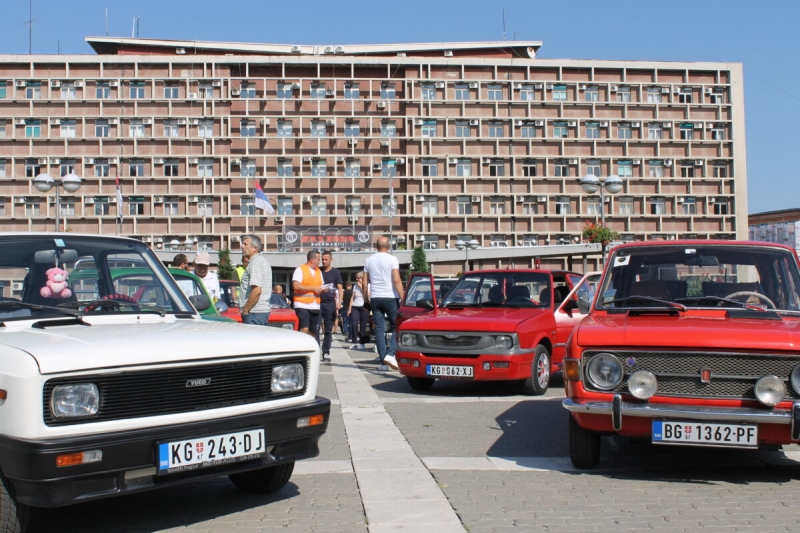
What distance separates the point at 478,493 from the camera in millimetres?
5680

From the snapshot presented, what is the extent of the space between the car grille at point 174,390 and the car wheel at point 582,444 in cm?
229

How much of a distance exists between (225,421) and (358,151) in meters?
74.3

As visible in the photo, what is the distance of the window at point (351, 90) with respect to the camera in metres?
77.8

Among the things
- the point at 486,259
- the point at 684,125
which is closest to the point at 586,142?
the point at 684,125

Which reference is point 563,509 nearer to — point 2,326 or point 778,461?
point 778,461

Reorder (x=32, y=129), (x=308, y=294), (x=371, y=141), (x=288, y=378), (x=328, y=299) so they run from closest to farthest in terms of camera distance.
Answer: (x=288, y=378) → (x=308, y=294) → (x=328, y=299) → (x=32, y=129) → (x=371, y=141)

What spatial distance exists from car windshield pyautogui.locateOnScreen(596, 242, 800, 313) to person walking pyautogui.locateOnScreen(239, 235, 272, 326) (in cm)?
489

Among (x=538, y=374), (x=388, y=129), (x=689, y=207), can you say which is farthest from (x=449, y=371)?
(x=689, y=207)

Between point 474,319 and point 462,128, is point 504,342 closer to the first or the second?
point 474,319

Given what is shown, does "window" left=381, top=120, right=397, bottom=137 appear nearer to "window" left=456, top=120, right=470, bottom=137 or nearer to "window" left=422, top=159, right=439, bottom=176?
"window" left=422, top=159, right=439, bottom=176

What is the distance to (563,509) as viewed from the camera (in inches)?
207

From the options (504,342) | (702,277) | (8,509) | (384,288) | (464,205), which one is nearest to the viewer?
(8,509)

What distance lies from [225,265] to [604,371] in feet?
209

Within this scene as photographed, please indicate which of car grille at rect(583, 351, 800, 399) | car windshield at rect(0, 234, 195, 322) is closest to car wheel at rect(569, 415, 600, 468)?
car grille at rect(583, 351, 800, 399)
